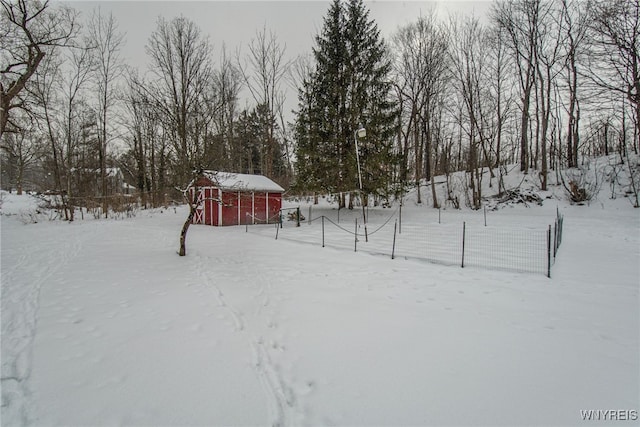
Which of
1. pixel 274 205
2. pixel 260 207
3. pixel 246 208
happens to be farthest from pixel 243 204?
pixel 274 205

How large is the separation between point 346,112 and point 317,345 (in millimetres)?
17018

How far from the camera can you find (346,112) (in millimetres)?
18125

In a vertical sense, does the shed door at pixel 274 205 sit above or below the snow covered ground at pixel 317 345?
above

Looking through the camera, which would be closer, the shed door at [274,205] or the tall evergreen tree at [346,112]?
the tall evergreen tree at [346,112]

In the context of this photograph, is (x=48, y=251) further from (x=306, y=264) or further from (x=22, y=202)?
(x=22, y=202)

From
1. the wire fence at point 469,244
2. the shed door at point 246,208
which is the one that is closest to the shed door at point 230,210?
the shed door at point 246,208

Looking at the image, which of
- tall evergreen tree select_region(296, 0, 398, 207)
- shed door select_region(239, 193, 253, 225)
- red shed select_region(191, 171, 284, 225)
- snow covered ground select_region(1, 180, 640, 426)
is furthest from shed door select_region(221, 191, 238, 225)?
snow covered ground select_region(1, 180, 640, 426)

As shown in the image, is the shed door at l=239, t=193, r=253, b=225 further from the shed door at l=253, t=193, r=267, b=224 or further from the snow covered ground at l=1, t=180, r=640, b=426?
the snow covered ground at l=1, t=180, r=640, b=426

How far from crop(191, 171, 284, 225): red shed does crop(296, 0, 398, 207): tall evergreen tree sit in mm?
2785

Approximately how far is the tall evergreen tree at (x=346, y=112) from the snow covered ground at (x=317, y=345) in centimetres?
1127

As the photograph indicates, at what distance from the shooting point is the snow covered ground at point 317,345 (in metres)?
2.34

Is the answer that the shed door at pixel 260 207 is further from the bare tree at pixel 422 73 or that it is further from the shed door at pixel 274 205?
the bare tree at pixel 422 73

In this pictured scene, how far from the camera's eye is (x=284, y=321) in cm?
407

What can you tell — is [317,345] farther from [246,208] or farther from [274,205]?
[274,205]
